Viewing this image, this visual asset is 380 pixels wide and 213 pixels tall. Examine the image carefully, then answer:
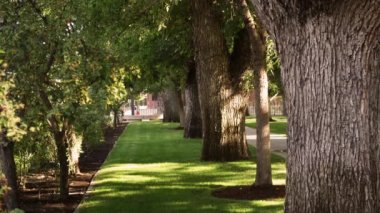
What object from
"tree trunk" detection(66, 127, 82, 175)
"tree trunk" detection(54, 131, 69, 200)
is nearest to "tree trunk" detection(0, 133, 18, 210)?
"tree trunk" detection(54, 131, 69, 200)

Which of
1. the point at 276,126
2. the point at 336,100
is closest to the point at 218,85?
the point at 336,100

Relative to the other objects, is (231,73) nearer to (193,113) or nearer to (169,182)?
(169,182)

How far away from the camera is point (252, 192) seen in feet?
38.1

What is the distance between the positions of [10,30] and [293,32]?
5.56 m

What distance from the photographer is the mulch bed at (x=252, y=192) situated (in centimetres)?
1121

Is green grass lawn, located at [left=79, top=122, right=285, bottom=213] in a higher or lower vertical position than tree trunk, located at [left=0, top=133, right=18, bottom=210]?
lower

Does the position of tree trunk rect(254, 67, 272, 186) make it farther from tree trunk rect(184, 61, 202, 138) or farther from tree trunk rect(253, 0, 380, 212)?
tree trunk rect(184, 61, 202, 138)

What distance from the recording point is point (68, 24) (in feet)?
36.3

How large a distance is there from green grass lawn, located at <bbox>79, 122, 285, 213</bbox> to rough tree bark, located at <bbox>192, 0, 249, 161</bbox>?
698mm

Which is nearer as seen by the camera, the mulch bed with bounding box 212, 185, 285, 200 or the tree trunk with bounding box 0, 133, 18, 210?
the tree trunk with bounding box 0, 133, 18, 210

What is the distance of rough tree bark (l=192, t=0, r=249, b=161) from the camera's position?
55.5 ft

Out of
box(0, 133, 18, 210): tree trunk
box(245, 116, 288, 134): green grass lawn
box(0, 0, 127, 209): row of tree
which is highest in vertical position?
box(0, 0, 127, 209): row of tree

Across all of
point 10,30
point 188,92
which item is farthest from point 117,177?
point 188,92

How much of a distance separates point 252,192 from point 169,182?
263cm
